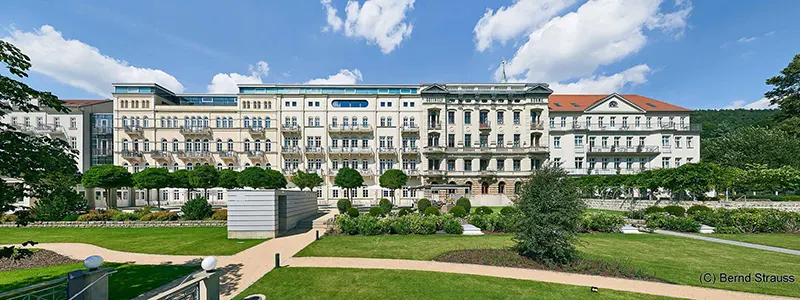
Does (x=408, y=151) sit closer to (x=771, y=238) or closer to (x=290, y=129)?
(x=290, y=129)

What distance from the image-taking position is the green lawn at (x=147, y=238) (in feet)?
45.0

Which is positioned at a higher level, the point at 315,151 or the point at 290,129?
the point at 290,129

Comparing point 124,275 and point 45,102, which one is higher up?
point 45,102

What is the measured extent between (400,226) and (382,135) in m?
26.3

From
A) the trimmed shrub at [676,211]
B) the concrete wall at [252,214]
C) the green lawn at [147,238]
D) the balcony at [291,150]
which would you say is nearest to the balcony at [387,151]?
the balcony at [291,150]

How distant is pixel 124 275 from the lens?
388 inches

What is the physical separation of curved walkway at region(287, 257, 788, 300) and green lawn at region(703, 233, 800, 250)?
10373 millimetres

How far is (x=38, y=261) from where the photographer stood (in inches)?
450

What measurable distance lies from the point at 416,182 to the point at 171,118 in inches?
1380

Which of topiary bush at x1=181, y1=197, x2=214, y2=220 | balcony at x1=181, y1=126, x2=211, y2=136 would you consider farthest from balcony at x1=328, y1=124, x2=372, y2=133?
topiary bush at x1=181, y1=197, x2=214, y2=220

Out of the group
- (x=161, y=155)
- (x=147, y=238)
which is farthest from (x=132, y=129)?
(x=147, y=238)

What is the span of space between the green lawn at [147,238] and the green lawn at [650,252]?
4.58m

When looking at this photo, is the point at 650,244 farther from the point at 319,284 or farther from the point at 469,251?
the point at 319,284

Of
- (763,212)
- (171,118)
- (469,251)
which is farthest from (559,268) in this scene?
(171,118)
